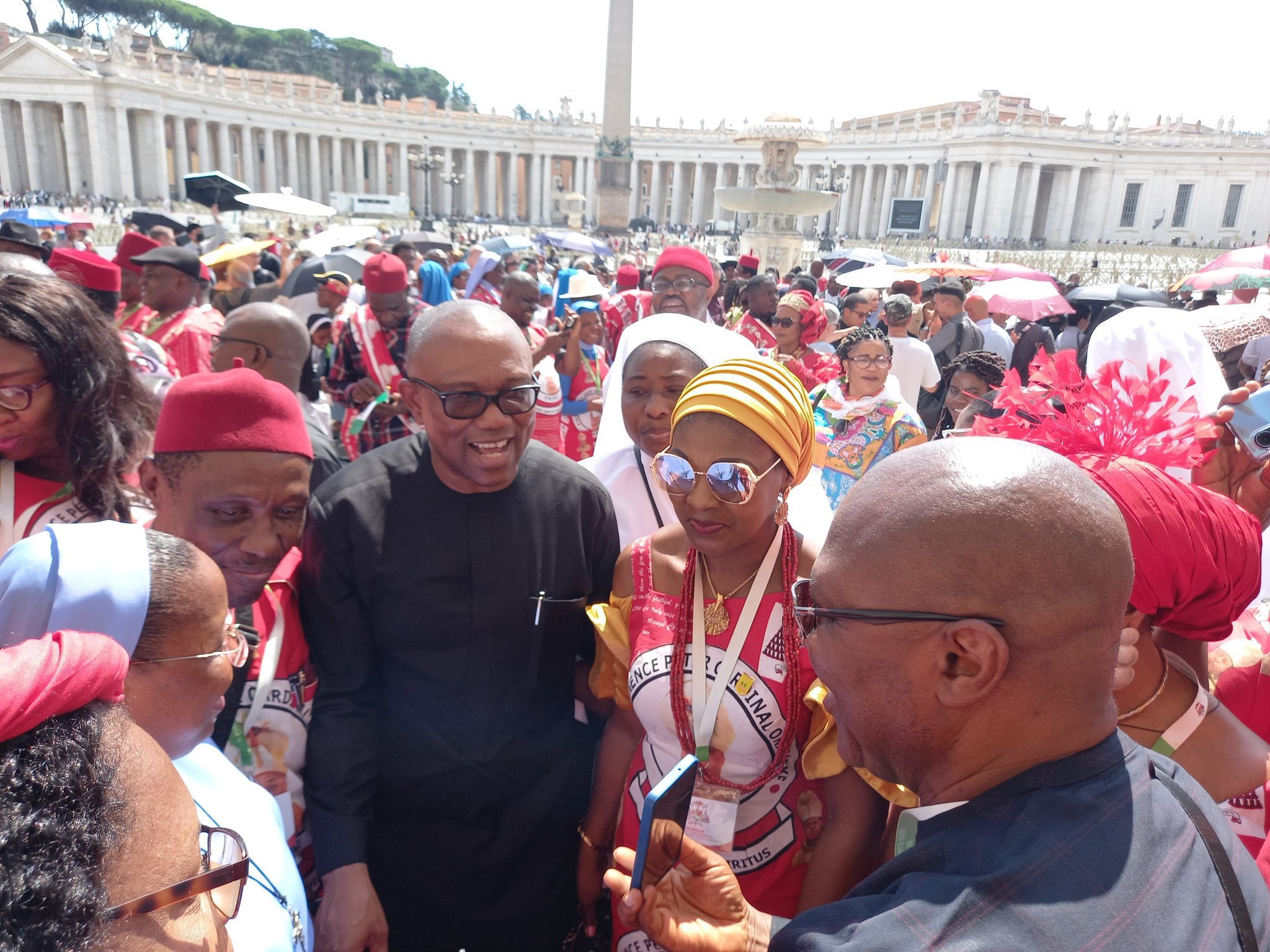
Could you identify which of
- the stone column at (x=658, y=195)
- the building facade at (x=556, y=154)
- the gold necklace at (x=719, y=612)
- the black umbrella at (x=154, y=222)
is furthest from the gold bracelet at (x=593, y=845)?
the stone column at (x=658, y=195)

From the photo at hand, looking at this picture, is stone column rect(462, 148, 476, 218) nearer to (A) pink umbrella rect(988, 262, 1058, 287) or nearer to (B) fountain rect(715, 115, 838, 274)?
(B) fountain rect(715, 115, 838, 274)

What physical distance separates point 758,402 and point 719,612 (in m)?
0.52

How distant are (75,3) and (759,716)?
92.3 m

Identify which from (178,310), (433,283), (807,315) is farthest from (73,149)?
(807,315)

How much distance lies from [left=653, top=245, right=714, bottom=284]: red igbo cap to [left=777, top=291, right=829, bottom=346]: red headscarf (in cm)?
69

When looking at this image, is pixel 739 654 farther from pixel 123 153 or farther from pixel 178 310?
pixel 123 153

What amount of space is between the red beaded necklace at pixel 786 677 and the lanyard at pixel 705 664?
1 cm

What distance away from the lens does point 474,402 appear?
2.11 m

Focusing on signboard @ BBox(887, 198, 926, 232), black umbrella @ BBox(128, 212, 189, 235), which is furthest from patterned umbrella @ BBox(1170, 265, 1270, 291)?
signboard @ BBox(887, 198, 926, 232)

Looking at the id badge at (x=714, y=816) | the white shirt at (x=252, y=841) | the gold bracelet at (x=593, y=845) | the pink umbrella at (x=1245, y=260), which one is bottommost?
the gold bracelet at (x=593, y=845)

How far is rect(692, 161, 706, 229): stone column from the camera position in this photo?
215 ft

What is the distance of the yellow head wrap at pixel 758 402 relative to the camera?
195 centimetres

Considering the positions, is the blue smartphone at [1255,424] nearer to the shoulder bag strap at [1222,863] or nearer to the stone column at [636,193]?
the shoulder bag strap at [1222,863]

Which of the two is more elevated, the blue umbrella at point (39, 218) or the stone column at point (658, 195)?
the stone column at point (658, 195)
